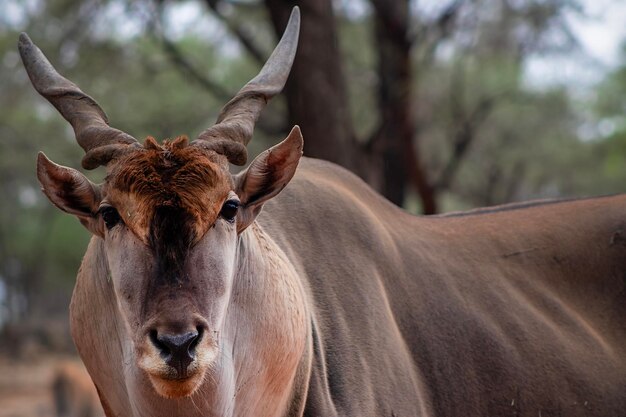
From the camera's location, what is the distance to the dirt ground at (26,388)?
19.7 m

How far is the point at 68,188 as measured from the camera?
13.6 ft

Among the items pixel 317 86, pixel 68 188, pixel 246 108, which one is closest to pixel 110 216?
pixel 68 188

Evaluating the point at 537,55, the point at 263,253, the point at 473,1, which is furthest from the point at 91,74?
the point at 263,253

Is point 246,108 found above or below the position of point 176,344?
above

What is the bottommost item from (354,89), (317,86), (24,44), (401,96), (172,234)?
(172,234)

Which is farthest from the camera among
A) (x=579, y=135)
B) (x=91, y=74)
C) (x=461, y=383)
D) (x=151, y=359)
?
(x=579, y=135)

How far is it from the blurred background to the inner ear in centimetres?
628

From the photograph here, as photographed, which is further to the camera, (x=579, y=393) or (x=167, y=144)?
(x=579, y=393)

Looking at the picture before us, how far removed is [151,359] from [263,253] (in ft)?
2.82

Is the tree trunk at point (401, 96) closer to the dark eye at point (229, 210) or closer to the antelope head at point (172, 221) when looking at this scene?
the antelope head at point (172, 221)

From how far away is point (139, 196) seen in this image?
3.91 meters

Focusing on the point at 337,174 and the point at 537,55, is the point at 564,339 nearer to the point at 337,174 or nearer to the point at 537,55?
the point at 337,174

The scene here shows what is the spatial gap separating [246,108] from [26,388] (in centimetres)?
2051

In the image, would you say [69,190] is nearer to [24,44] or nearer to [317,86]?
[24,44]
